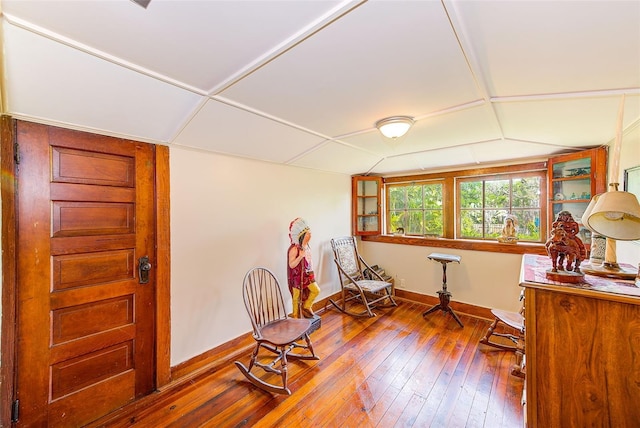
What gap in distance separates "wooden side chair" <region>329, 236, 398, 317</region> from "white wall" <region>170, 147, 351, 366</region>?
87 centimetres

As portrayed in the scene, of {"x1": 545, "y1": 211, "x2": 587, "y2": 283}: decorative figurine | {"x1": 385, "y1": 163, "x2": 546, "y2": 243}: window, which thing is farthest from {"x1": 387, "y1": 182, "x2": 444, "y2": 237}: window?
{"x1": 545, "y1": 211, "x2": 587, "y2": 283}: decorative figurine

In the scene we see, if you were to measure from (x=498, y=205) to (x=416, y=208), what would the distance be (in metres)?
1.08

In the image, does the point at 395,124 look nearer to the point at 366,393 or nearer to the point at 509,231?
the point at 366,393

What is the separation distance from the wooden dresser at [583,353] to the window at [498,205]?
2046mm

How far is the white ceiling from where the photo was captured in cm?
95

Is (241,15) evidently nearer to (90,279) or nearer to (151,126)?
(151,126)

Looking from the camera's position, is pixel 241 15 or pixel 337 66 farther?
pixel 337 66

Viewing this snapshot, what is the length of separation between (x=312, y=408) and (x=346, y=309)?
6.19 feet

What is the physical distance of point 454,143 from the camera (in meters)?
2.64

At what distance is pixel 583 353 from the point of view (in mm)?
1285

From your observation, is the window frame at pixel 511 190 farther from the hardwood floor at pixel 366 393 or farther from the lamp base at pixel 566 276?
the lamp base at pixel 566 276

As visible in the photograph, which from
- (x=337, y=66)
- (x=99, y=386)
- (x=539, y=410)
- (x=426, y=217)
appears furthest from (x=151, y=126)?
(x=426, y=217)

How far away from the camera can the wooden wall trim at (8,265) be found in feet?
4.68

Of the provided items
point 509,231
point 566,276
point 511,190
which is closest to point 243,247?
point 566,276
